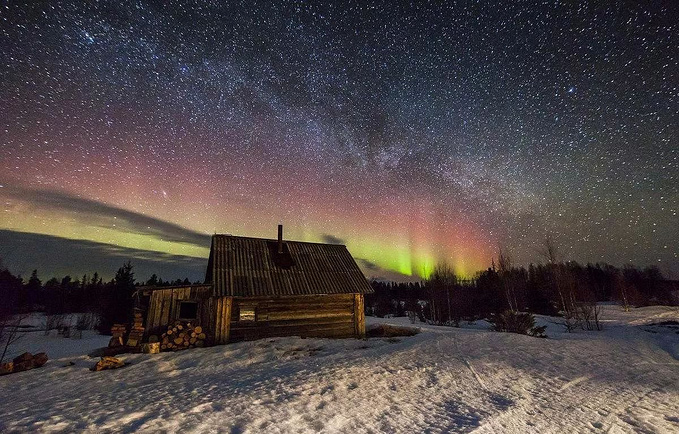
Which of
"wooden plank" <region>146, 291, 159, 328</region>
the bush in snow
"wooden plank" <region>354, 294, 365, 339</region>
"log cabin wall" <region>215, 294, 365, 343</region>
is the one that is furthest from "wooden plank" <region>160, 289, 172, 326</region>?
the bush in snow

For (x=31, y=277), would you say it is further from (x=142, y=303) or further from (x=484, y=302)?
(x=484, y=302)

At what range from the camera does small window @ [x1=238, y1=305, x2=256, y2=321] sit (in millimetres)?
14547

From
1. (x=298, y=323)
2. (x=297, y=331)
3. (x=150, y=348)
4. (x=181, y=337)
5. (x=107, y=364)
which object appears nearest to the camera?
(x=107, y=364)

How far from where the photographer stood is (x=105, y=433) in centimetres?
498

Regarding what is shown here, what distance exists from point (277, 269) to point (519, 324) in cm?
1562

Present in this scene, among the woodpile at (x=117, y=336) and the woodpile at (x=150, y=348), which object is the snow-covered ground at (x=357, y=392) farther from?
the woodpile at (x=117, y=336)

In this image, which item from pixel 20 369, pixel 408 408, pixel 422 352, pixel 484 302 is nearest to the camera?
pixel 408 408

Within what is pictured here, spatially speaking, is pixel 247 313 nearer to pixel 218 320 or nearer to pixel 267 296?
pixel 267 296

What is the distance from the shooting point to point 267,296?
1498 cm

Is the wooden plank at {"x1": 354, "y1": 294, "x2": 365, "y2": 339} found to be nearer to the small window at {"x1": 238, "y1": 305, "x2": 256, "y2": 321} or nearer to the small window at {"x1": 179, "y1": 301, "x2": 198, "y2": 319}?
the small window at {"x1": 238, "y1": 305, "x2": 256, "y2": 321}

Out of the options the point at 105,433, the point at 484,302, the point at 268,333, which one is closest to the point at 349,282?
the point at 268,333

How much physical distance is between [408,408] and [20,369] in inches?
532

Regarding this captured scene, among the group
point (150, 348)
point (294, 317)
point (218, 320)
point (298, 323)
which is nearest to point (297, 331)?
point (298, 323)

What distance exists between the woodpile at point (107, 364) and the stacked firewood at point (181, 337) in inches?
97.0
